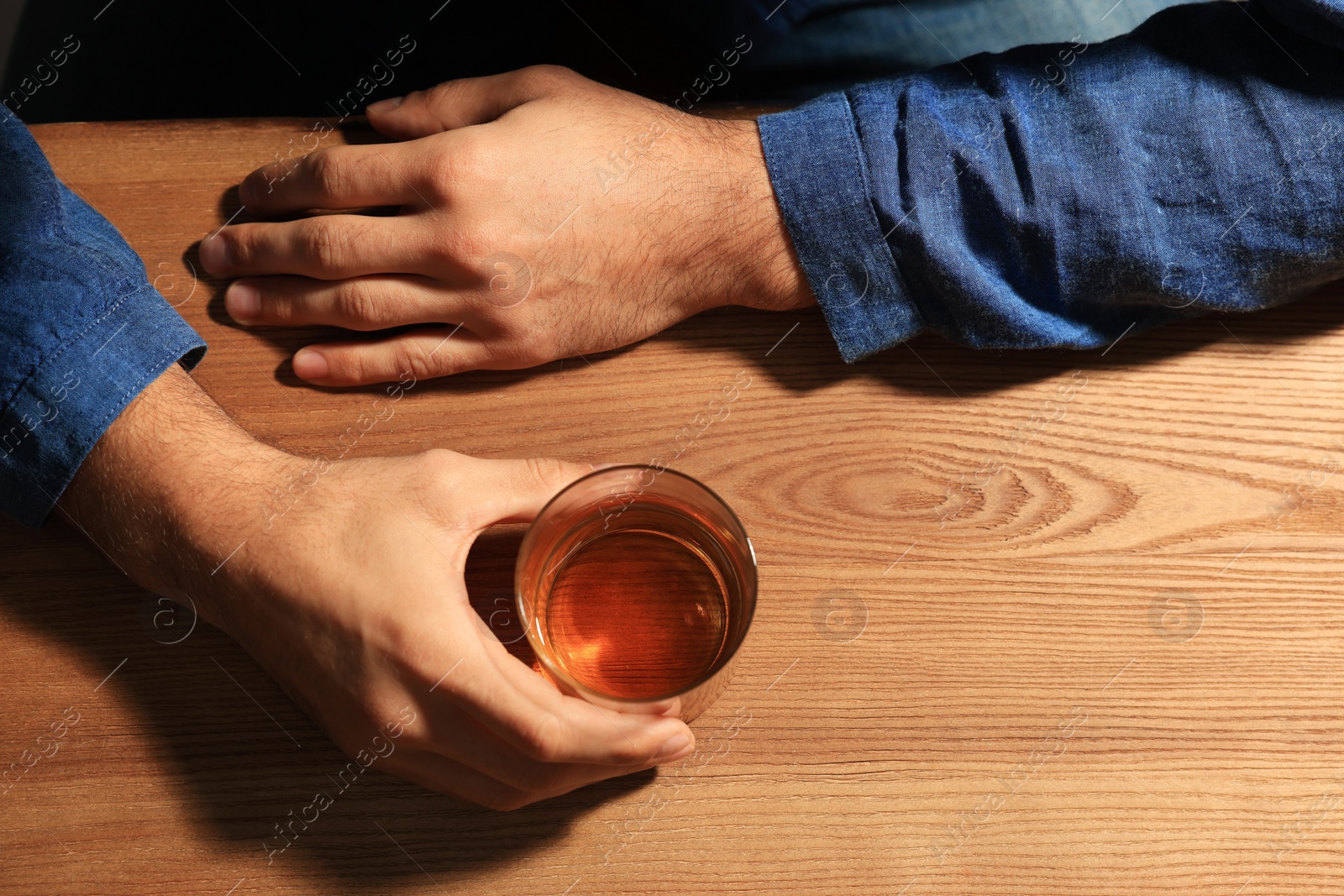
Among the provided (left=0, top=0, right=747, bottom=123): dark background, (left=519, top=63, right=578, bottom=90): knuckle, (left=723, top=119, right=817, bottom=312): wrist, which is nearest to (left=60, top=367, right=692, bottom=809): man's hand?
(left=723, top=119, right=817, bottom=312): wrist

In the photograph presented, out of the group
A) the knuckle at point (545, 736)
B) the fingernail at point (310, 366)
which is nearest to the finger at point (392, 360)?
the fingernail at point (310, 366)

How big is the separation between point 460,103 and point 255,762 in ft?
1.99

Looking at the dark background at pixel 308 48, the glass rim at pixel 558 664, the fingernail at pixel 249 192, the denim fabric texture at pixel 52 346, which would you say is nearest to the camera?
the glass rim at pixel 558 664

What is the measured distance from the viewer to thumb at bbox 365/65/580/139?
0.83m

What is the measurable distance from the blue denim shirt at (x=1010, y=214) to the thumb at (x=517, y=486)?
0.90 ft

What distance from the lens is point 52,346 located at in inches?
28.0

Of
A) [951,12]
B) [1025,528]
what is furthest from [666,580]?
[951,12]

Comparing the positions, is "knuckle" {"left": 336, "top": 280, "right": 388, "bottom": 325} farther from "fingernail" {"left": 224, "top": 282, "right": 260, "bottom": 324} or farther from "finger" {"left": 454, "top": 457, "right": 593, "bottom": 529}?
"finger" {"left": 454, "top": 457, "right": 593, "bottom": 529}

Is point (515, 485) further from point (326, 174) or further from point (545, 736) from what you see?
point (326, 174)

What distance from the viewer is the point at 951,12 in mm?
955

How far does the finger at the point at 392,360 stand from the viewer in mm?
774

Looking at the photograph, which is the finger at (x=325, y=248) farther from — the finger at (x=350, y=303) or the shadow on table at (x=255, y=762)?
the shadow on table at (x=255, y=762)

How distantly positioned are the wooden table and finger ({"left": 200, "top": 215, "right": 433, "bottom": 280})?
49mm

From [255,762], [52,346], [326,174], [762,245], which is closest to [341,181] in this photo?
[326,174]
